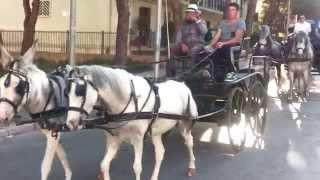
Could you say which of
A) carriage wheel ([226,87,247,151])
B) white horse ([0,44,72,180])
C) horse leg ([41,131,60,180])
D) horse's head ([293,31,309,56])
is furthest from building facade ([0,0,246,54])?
white horse ([0,44,72,180])

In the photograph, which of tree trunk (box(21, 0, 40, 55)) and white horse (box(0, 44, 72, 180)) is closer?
white horse (box(0, 44, 72, 180))

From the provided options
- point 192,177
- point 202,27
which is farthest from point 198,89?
point 192,177

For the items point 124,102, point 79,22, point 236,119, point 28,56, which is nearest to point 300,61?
point 236,119

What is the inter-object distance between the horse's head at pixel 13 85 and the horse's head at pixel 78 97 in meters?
0.50

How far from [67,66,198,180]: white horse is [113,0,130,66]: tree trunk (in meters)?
11.6

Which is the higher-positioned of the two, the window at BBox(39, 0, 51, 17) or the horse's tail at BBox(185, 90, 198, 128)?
the window at BBox(39, 0, 51, 17)

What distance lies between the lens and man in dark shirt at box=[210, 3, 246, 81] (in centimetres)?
1045

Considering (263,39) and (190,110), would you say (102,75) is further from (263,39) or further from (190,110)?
(263,39)

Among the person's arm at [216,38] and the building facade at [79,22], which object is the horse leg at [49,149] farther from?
the building facade at [79,22]

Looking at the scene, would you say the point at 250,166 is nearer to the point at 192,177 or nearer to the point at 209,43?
the point at 192,177

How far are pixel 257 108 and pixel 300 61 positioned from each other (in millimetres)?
6679

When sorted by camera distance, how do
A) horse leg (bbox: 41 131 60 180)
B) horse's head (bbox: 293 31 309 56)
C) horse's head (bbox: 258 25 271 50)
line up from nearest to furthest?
horse leg (bbox: 41 131 60 180)
horse's head (bbox: 293 31 309 56)
horse's head (bbox: 258 25 271 50)

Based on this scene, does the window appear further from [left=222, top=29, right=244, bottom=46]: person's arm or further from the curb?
[left=222, top=29, right=244, bottom=46]: person's arm

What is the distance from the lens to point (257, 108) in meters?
12.1
